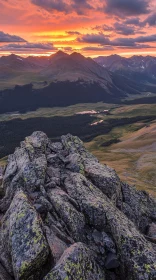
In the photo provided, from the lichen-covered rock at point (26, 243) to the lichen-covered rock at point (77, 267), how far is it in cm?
145

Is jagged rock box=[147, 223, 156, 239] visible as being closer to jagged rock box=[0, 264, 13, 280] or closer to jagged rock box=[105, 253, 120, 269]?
jagged rock box=[105, 253, 120, 269]

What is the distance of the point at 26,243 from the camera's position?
20.5 meters

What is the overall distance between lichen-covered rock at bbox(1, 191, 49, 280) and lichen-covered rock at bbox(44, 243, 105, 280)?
4.75 ft

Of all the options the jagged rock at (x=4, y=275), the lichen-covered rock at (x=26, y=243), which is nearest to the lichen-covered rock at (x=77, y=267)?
the lichen-covered rock at (x=26, y=243)

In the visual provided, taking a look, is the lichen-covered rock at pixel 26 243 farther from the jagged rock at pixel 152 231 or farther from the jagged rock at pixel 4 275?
the jagged rock at pixel 152 231

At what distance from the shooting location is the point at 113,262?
2247cm

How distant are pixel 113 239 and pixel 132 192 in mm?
15354

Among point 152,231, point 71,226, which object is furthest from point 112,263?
point 152,231

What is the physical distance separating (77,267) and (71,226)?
5660mm

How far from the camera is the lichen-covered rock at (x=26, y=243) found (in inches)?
766

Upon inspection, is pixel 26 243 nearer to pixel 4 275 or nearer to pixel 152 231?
pixel 4 275

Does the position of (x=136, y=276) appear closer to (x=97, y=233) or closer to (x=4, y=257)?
(x=97, y=233)

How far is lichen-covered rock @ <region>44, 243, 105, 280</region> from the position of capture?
18.9 m

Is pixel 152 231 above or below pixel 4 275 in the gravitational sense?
below
